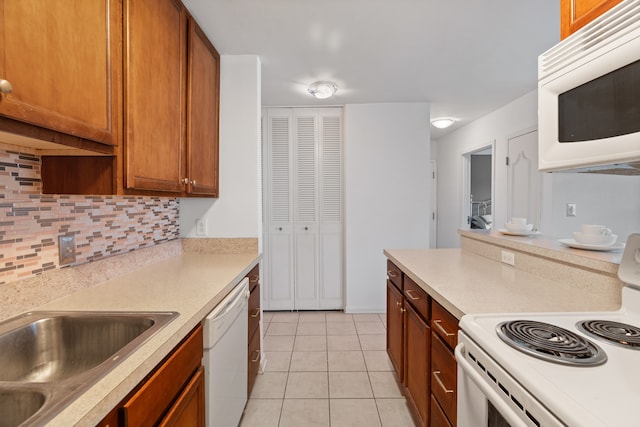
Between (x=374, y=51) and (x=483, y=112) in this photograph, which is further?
(x=483, y=112)

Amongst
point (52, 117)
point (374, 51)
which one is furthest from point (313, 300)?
point (52, 117)

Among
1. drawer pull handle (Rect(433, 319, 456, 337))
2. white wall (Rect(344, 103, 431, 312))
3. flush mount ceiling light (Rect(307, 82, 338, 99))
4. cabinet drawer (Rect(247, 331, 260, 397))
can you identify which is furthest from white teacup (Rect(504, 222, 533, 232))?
flush mount ceiling light (Rect(307, 82, 338, 99))

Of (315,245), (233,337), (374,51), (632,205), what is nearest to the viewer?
(233,337)

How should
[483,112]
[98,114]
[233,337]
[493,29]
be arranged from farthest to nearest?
[483,112] < [493,29] < [233,337] < [98,114]

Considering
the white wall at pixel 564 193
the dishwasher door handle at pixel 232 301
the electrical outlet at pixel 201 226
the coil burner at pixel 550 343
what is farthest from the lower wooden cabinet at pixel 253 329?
the white wall at pixel 564 193

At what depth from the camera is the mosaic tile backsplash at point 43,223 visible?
106 cm

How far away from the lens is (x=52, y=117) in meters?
0.85

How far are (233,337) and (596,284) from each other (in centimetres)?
155

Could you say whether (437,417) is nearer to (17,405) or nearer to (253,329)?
(253,329)

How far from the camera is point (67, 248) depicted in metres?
1.29

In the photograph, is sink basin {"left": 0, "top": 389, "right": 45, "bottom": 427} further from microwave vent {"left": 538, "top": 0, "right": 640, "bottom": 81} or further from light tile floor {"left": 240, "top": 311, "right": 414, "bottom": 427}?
microwave vent {"left": 538, "top": 0, "right": 640, "bottom": 81}

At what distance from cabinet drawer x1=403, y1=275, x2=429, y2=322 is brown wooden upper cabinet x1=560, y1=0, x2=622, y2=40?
3.90 feet

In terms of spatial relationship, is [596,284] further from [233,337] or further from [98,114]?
[98,114]

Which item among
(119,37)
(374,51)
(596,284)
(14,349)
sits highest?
(374,51)
